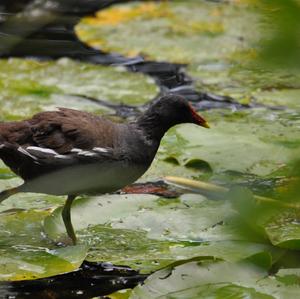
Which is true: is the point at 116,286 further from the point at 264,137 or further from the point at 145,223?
the point at 264,137

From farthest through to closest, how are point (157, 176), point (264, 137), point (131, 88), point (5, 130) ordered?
point (131, 88), point (264, 137), point (157, 176), point (5, 130)

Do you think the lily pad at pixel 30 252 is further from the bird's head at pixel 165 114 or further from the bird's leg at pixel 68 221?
the bird's head at pixel 165 114

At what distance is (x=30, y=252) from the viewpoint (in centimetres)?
288

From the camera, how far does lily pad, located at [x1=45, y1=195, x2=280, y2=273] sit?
2.76 meters

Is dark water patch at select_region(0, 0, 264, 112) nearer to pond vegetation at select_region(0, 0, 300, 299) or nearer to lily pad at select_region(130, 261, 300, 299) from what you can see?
pond vegetation at select_region(0, 0, 300, 299)

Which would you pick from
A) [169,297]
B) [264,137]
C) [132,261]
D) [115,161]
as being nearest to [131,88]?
[264,137]

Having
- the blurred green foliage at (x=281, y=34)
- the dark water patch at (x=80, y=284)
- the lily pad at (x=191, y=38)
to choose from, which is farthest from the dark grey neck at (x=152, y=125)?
the blurred green foliage at (x=281, y=34)

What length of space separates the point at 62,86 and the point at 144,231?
215cm

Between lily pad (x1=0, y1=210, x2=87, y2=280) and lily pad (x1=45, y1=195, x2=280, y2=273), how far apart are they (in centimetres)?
8

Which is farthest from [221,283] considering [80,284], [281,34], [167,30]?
[167,30]

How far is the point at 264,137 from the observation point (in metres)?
3.93

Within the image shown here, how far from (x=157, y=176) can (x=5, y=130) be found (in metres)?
0.80

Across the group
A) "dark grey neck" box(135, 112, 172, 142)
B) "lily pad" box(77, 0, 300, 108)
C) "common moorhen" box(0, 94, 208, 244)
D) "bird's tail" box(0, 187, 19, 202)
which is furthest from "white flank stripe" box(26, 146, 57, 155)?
"lily pad" box(77, 0, 300, 108)

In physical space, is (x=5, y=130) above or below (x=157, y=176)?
above
